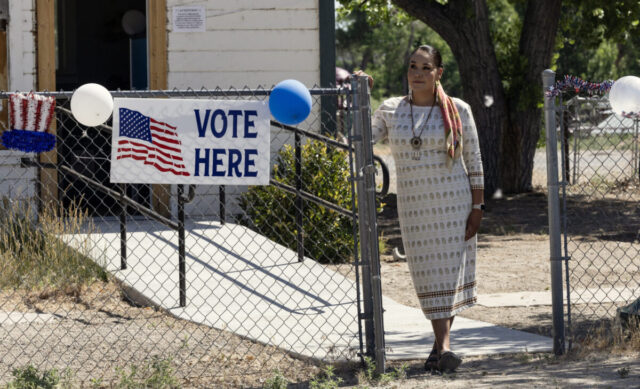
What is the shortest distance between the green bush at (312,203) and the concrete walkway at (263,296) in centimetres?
44

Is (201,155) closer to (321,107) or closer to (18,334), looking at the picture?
(18,334)

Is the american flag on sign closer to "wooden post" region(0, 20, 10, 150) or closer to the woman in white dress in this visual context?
the woman in white dress

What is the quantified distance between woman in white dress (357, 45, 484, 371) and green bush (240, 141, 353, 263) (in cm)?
398

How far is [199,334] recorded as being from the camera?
652cm

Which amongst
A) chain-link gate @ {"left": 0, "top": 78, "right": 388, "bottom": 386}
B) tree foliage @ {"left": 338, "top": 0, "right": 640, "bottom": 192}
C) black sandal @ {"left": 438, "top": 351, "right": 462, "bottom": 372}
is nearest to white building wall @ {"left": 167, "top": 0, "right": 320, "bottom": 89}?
chain-link gate @ {"left": 0, "top": 78, "right": 388, "bottom": 386}

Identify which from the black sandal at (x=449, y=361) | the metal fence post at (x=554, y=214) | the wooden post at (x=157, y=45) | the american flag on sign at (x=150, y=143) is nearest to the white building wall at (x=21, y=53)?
the wooden post at (x=157, y=45)

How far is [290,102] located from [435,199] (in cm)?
96

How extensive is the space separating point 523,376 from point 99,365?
2462 mm

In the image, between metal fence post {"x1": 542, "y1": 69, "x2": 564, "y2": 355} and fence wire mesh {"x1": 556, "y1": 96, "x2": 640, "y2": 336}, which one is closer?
metal fence post {"x1": 542, "y1": 69, "x2": 564, "y2": 355}

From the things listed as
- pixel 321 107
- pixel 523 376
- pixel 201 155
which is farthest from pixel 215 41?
pixel 523 376

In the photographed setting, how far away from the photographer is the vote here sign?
17.4 feet

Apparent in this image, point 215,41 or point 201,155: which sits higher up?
point 215,41

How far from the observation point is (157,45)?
34.4ft

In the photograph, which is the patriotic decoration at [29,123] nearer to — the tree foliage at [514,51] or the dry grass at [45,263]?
the dry grass at [45,263]
